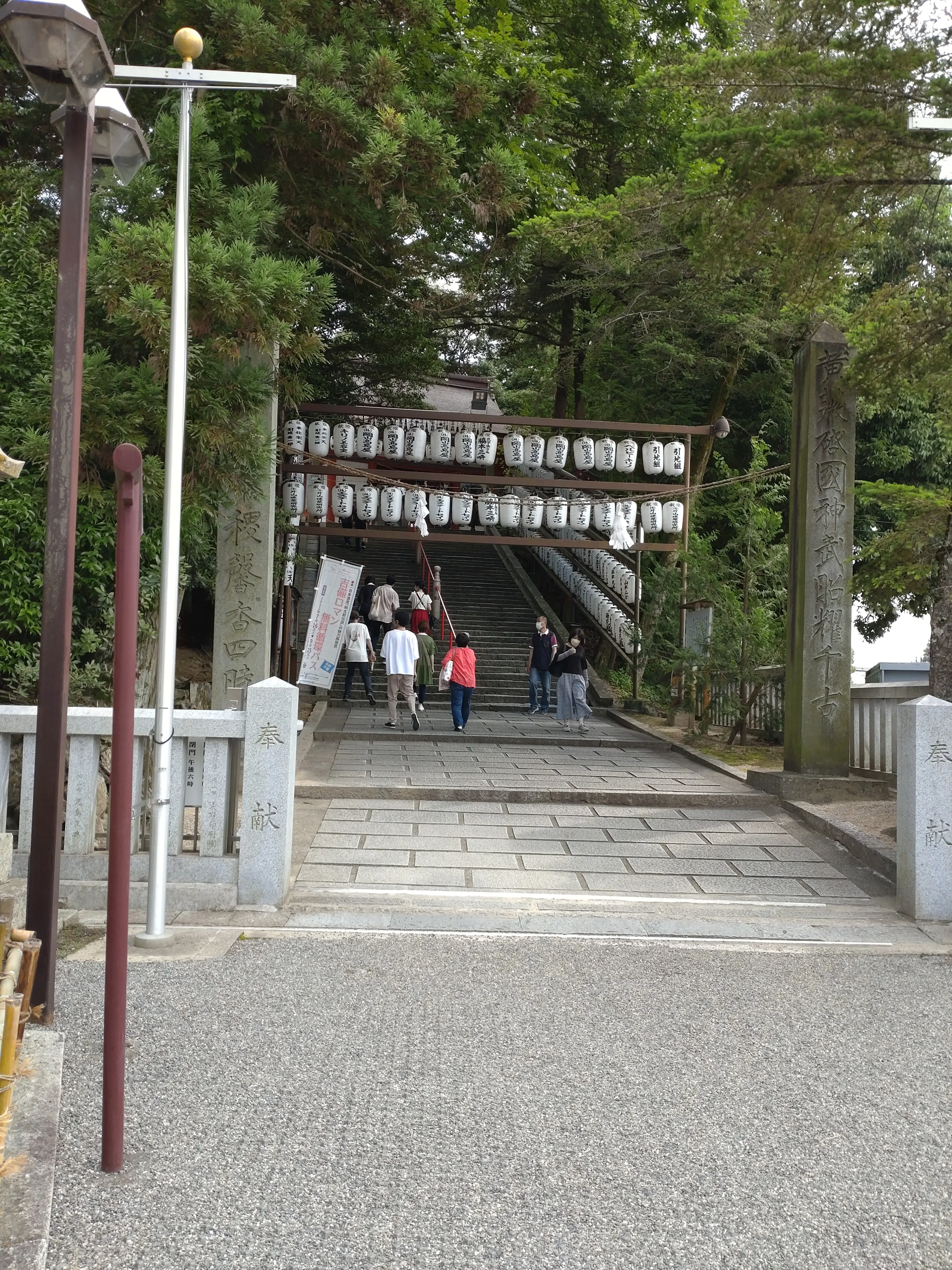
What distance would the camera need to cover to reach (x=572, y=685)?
1585 cm

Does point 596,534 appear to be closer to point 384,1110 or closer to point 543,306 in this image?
point 543,306

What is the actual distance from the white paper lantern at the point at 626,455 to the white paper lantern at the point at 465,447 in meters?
2.43

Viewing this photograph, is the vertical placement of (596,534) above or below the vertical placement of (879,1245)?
above

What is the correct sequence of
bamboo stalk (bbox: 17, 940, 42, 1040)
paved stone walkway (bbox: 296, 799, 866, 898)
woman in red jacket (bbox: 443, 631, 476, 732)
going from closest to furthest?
bamboo stalk (bbox: 17, 940, 42, 1040)
paved stone walkway (bbox: 296, 799, 866, 898)
woman in red jacket (bbox: 443, 631, 476, 732)

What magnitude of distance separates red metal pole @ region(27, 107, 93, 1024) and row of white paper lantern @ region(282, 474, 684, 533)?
12.5 m

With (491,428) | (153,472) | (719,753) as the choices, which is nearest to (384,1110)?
(153,472)

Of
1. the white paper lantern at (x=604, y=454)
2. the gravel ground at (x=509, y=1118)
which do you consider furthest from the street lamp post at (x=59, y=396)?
the white paper lantern at (x=604, y=454)

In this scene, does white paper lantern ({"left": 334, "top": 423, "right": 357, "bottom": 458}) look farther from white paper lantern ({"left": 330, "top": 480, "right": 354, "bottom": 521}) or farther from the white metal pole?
the white metal pole

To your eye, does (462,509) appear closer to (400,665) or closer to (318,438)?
(318,438)

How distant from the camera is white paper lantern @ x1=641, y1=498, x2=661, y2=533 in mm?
17656

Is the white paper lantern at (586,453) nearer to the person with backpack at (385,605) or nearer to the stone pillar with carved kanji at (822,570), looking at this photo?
the person with backpack at (385,605)

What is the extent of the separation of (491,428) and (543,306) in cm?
314

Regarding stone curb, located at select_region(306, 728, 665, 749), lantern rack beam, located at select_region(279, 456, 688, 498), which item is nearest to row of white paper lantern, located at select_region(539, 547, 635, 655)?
lantern rack beam, located at select_region(279, 456, 688, 498)

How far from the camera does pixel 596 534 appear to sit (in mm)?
23516
